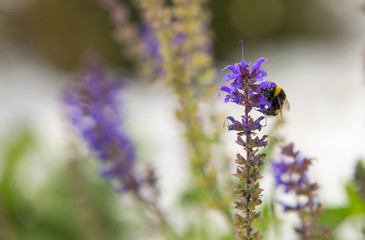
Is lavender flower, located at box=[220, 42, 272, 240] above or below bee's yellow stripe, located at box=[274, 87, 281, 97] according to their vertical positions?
below

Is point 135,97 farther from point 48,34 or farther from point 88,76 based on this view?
point 88,76

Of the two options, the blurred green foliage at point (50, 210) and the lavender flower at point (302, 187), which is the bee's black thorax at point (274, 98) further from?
the blurred green foliage at point (50, 210)

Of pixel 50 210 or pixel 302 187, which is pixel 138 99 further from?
pixel 302 187

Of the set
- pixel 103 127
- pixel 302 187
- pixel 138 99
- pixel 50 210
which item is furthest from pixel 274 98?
pixel 138 99

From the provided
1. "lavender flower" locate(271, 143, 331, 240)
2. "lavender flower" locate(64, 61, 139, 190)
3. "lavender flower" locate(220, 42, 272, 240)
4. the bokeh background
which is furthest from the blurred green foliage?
"lavender flower" locate(220, 42, 272, 240)

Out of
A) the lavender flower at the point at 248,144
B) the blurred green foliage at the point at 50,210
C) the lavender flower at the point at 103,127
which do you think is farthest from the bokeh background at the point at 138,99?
the lavender flower at the point at 248,144

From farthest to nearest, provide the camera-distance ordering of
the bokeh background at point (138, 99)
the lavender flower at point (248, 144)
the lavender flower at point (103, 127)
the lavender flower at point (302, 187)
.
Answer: the bokeh background at point (138, 99) → the lavender flower at point (103, 127) → the lavender flower at point (302, 187) → the lavender flower at point (248, 144)

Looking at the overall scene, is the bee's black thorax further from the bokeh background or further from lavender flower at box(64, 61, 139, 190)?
lavender flower at box(64, 61, 139, 190)
